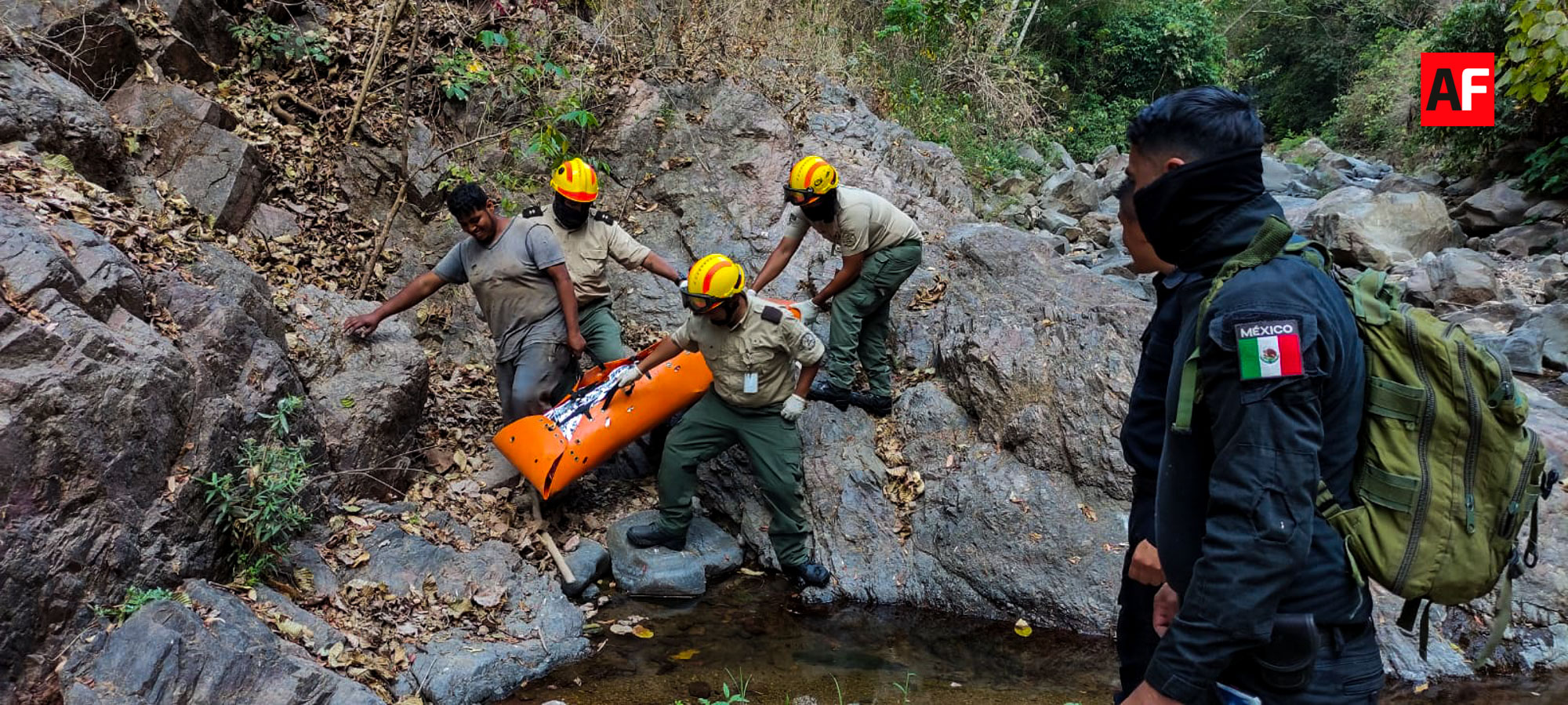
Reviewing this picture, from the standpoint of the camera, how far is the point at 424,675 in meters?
4.36

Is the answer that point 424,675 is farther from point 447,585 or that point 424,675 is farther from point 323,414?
point 323,414

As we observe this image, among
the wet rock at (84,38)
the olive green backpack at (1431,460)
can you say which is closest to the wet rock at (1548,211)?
the olive green backpack at (1431,460)

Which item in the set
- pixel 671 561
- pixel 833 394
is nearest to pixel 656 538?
pixel 671 561

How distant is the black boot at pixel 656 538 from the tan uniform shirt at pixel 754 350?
973 millimetres

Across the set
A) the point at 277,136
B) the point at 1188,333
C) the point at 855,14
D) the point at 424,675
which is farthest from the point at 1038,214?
the point at 1188,333

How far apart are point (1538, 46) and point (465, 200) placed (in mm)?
6023

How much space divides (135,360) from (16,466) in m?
0.75

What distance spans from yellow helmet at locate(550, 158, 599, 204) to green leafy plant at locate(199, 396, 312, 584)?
223cm

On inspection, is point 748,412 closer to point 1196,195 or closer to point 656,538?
point 656,538

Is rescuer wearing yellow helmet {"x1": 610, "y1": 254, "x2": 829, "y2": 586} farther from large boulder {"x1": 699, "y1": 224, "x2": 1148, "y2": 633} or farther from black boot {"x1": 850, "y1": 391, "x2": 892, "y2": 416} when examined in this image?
black boot {"x1": 850, "y1": 391, "x2": 892, "y2": 416}

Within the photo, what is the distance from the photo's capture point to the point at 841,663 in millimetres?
4750

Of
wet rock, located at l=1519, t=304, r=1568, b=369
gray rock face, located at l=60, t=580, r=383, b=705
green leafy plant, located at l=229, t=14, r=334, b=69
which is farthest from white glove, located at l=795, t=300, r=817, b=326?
wet rock, located at l=1519, t=304, r=1568, b=369

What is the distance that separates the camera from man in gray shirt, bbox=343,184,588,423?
5.90m

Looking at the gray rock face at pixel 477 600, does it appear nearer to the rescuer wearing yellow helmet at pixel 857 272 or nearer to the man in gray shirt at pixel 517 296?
the man in gray shirt at pixel 517 296
